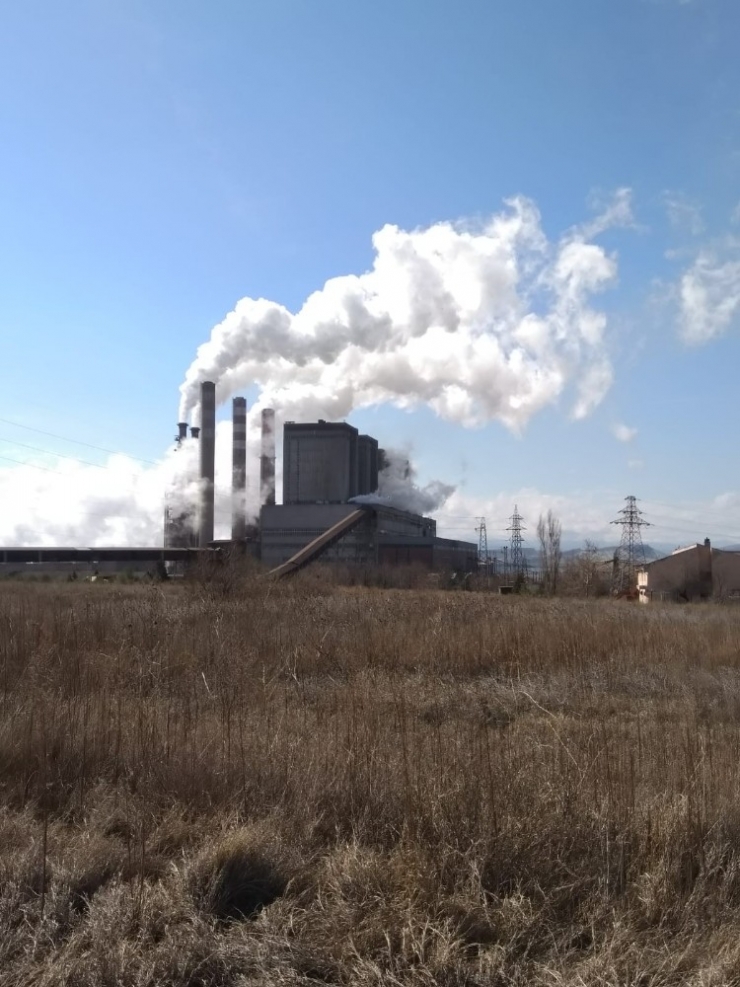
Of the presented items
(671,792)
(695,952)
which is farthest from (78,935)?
(671,792)

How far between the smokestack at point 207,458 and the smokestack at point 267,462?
25.7 feet

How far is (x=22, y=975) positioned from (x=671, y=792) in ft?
10.8

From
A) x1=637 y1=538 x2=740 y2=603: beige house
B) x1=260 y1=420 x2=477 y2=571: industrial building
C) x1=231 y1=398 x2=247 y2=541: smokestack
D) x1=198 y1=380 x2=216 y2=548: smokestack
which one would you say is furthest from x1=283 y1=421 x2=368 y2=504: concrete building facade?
x1=637 y1=538 x2=740 y2=603: beige house

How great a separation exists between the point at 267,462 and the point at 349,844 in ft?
218

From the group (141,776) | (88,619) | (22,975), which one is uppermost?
(88,619)

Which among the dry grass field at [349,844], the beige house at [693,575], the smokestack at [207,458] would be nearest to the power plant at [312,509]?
the smokestack at [207,458]

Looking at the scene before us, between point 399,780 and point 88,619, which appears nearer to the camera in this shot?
point 399,780

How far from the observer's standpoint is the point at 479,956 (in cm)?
340

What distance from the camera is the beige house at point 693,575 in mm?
50125

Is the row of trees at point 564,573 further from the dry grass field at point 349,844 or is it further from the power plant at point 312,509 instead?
the dry grass field at point 349,844

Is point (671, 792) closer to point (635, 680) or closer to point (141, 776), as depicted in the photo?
point (141, 776)

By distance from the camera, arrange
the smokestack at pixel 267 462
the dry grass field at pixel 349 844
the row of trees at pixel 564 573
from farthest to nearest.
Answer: the smokestack at pixel 267 462 < the row of trees at pixel 564 573 < the dry grass field at pixel 349 844

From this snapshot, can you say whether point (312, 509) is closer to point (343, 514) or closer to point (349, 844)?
point (343, 514)

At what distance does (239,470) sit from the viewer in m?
64.2
